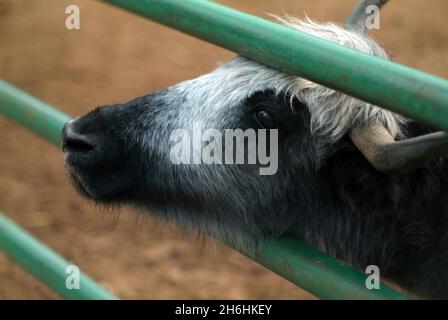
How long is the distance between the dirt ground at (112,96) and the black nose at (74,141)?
1.16 ft

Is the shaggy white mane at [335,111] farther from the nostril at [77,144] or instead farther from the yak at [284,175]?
the nostril at [77,144]

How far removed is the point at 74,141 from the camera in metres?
2.66

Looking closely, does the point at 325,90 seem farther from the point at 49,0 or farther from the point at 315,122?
the point at 49,0

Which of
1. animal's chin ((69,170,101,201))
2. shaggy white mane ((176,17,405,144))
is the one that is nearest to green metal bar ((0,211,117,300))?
animal's chin ((69,170,101,201))

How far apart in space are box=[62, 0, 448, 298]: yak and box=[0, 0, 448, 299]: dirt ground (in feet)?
0.77

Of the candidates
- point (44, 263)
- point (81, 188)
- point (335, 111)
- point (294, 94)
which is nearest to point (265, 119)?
point (294, 94)

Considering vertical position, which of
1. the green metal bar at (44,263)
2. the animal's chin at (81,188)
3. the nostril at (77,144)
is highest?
the nostril at (77,144)

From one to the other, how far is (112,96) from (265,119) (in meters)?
4.17

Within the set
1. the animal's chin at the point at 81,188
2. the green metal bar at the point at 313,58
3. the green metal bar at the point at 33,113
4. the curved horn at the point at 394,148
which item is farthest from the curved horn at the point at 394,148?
the green metal bar at the point at 33,113

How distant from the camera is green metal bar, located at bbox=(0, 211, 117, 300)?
10.4 ft

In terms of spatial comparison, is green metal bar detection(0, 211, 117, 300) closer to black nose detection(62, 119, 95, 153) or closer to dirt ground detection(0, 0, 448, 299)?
dirt ground detection(0, 0, 448, 299)

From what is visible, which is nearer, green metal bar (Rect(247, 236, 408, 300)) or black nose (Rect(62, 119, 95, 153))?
green metal bar (Rect(247, 236, 408, 300))

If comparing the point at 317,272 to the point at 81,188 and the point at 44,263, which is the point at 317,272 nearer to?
the point at 81,188

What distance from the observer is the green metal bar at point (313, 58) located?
67.6 inches
